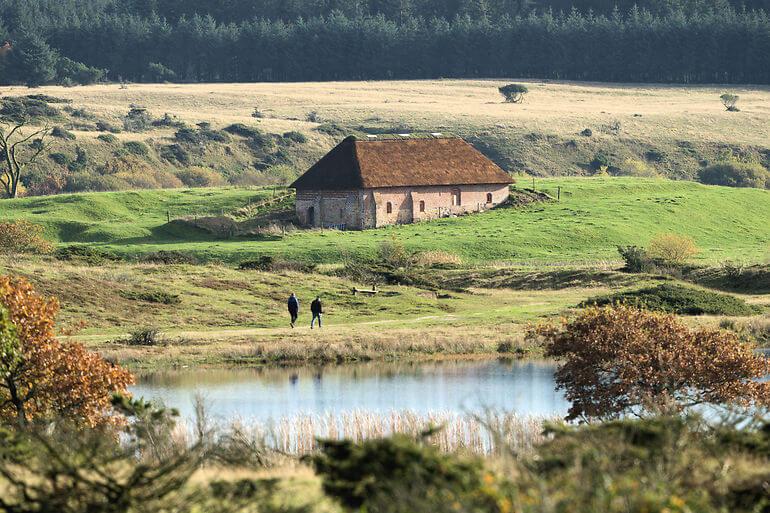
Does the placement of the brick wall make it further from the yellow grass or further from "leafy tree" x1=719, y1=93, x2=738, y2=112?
"leafy tree" x1=719, y1=93, x2=738, y2=112

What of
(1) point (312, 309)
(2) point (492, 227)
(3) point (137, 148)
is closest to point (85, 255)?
(1) point (312, 309)

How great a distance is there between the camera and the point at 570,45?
17550 cm

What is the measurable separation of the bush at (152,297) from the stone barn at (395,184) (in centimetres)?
2634

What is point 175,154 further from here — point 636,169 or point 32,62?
point 32,62

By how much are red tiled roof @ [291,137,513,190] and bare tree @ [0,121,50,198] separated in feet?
76.8

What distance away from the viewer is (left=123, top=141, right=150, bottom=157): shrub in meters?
114

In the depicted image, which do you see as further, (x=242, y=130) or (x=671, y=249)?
(x=242, y=130)

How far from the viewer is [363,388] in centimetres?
3831

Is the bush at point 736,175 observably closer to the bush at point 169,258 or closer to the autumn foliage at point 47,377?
the bush at point 169,258

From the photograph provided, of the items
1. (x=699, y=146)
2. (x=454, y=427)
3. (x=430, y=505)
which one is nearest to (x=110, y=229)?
(x=454, y=427)

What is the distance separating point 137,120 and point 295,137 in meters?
14.9

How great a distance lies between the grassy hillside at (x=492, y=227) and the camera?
67.6 metres

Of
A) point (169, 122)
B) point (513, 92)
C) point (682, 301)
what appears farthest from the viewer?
point (513, 92)

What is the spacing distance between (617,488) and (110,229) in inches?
2415
